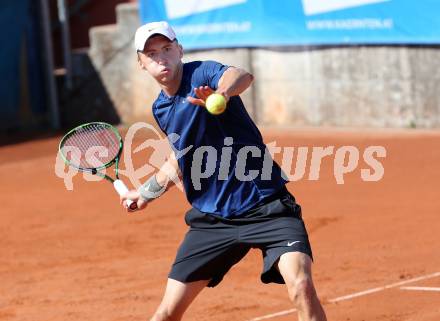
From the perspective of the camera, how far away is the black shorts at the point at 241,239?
505 centimetres

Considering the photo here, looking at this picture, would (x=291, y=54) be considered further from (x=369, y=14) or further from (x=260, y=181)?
(x=260, y=181)

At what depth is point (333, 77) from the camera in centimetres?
1570

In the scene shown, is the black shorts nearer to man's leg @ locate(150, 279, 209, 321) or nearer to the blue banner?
man's leg @ locate(150, 279, 209, 321)

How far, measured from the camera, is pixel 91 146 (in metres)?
6.27

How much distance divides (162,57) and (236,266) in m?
3.67

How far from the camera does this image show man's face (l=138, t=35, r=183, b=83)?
5043 mm

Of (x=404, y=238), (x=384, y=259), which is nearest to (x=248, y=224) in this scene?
(x=384, y=259)

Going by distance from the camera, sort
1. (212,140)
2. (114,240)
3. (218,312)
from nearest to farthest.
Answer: (212,140) < (218,312) < (114,240)

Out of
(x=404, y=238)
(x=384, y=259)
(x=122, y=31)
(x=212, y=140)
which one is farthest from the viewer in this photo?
(x=122, y=31)

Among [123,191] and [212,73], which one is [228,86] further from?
[123,191]

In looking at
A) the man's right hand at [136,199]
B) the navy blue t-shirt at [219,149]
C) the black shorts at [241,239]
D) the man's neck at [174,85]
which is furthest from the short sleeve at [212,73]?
the man's right hand at [136,199]

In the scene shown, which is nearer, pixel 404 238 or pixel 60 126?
pixel 404 238

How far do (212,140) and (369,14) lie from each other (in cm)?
981

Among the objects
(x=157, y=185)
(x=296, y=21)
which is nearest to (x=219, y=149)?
(x=157, y=185)
